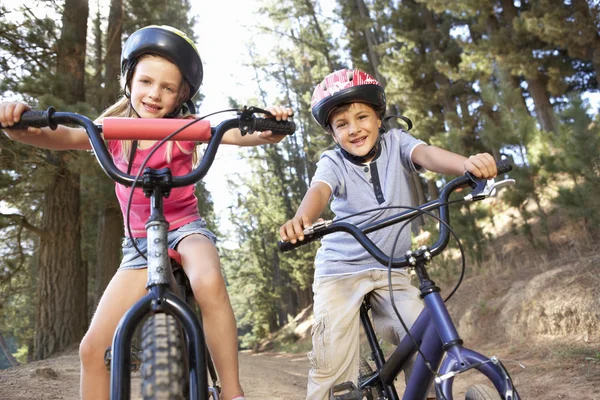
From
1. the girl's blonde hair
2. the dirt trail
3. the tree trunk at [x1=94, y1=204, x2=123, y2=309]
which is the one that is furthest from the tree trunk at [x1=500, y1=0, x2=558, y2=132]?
the girl's blonde hair

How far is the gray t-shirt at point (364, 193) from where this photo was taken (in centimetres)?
302

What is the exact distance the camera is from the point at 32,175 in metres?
9.20

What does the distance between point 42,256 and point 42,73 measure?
329 centimetres

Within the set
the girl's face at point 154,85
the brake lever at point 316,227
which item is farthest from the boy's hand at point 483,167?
the girl's face at point 154,85

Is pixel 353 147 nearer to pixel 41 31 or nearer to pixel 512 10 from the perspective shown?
pixel 41 31

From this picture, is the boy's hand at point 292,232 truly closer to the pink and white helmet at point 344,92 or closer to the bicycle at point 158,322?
the bicycle at point 158,322

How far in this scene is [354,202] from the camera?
3096 millimetres

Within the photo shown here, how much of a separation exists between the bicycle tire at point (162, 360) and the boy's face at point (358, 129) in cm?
170

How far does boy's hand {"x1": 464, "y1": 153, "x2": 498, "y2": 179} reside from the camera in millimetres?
2119

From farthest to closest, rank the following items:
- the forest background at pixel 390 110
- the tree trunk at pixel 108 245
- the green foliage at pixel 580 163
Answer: the tree trunk at pixel 108 245 < the forest background at pixel 390 110 < the green foliage at pixel 580 163

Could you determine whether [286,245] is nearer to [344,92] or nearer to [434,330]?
[434,330]

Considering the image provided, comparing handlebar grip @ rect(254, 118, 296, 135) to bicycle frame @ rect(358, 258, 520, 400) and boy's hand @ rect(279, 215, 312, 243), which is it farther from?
bicycle frame @ rect(358, 258, 520, 400)

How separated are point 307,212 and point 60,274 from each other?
8.35m

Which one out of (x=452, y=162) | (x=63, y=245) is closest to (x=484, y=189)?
(x=452, y=162)
